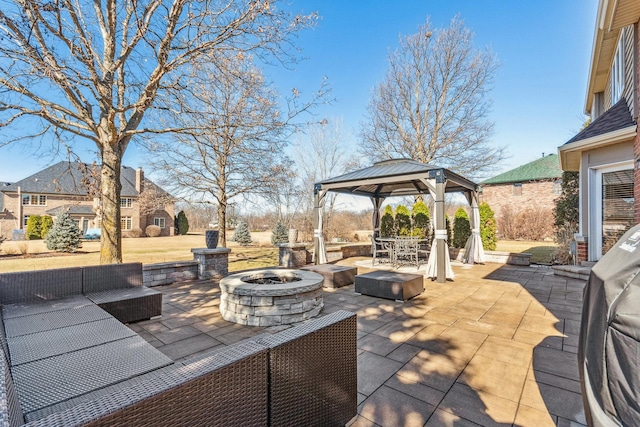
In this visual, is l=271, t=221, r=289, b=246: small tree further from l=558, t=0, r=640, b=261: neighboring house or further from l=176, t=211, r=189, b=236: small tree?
l=176, t=211, r=189, b=236: small tree

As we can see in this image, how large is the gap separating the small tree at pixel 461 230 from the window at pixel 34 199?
32.8m

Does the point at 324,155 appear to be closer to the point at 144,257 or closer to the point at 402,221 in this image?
the point at 402,221

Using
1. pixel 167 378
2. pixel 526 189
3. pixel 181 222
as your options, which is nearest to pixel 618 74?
pixel 167 378

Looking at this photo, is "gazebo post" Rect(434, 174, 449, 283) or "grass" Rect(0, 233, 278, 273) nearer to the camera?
"gazebo post" Rect(434, 174, 449, 283)

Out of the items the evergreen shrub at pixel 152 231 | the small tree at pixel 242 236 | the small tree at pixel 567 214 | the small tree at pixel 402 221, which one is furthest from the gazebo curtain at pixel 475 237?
the evergreen shrub at pixel 152 231

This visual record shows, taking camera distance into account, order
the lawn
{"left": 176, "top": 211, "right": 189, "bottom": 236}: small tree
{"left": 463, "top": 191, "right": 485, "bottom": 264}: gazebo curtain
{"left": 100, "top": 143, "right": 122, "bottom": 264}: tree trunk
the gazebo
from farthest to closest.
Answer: {"left": 176, "top": 211, "right": 189, "bottom": 236}: small tree, the lawn, {"left": 463, "top": 191, "right": 485, "bottom": 264}: gazebo curtain, the gazebo, {"left": 100, "top": 143, "right": 122, "bottom": 264}: tree trunk

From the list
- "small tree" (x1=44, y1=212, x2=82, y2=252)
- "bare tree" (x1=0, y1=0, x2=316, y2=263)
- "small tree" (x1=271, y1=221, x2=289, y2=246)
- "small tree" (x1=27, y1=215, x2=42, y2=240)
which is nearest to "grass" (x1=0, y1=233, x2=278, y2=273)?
"small tree" (x1=44, y1=212, x2=82, y2=252)

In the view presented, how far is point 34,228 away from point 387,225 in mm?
26431

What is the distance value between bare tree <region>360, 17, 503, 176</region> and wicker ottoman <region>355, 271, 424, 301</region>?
10412 millimetres

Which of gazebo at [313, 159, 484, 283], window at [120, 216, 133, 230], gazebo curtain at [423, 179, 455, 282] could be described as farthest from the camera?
window at [120, 216, 133, 230]

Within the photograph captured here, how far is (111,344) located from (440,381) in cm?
276

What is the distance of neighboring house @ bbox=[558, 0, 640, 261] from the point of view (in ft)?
18.6

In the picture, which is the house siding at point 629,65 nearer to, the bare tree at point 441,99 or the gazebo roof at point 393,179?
the gazebo roof at point 393,179

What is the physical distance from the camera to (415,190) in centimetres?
1165
